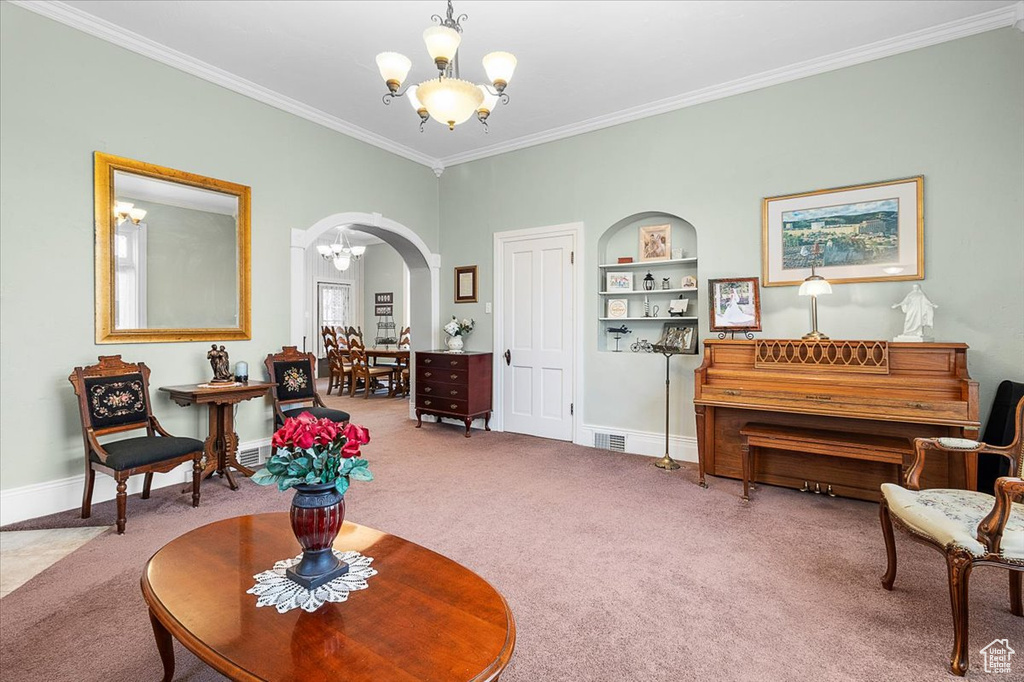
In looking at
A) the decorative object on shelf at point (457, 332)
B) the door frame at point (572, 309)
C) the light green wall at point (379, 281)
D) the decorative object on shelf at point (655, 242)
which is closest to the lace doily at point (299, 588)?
the door frame at point (572, 309)

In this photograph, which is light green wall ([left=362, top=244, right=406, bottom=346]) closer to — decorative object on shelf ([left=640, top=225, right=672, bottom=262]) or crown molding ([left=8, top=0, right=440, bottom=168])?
crown molding ([left=8, top=0, right=440, bottom=168])

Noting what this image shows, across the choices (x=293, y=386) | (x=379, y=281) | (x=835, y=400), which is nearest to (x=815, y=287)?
(x=835, y=400)

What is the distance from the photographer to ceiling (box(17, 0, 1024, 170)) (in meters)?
3.22

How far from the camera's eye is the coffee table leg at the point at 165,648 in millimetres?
1573

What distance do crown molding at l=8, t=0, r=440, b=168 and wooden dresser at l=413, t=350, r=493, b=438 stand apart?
2473 mm

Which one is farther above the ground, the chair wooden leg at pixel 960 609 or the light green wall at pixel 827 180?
the light green wall at pixel 827 180

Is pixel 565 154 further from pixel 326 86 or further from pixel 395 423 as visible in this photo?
pixel 395 423

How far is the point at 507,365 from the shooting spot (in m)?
5.71

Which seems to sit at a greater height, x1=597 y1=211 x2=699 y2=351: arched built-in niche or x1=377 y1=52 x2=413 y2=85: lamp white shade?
x1=377 y1=52 x2=413 y2=85: lamp white shade

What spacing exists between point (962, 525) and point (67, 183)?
17.0 ft

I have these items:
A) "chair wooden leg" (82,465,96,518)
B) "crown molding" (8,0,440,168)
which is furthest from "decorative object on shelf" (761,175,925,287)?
Answer: "chair wooden leg" (82,465,96,518)

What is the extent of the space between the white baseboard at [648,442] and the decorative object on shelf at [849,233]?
5.18ft

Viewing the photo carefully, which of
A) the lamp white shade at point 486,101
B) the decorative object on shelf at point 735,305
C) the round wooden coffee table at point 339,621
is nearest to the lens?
the round wooden coffee table at point 339,621

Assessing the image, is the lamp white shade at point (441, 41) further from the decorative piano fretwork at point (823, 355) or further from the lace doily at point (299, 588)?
the decorative piano fretwork at point (823, 355)
